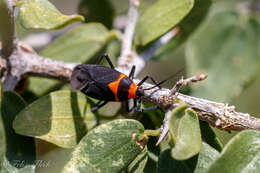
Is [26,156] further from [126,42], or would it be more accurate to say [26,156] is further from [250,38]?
[250,38]

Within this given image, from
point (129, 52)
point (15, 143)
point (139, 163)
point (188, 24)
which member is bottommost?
point (15, 143)

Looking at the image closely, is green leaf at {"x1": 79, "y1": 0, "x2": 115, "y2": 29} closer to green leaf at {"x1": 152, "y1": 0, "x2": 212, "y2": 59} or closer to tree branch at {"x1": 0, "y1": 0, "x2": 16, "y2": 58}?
green leaf at {"x1": 152, "y1": 0, "x2": 212, "y2": 59}

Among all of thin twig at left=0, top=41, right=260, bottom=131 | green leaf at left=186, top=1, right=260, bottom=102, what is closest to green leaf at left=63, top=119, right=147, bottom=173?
thin twig at left=0, top=41, right=260, bottom=131

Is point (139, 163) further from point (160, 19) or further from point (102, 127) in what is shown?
point (160, 19)

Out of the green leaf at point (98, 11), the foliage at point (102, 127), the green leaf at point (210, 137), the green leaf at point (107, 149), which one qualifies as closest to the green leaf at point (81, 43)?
the foliage at point (102, 127)

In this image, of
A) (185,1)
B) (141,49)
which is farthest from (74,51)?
(185,1)

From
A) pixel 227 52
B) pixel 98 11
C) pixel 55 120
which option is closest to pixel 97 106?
pixel 55 120

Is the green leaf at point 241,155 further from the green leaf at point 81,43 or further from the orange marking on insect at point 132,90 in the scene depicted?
the green leaf at point 81,43
